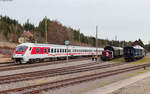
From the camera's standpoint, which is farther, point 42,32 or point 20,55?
point 42,32

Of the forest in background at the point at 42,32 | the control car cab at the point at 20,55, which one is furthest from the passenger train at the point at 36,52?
the forest in background at the point at 42,32

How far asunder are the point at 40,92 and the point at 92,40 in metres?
98.9

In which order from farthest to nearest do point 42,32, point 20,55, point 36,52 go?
point 42,32 → point 36,52 → point 20,55

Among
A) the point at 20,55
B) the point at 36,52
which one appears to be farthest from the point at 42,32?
the point at 20,55

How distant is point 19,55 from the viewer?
22312 mm

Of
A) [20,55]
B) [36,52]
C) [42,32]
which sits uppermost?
[42,32]

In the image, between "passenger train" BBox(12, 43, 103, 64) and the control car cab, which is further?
"passenger train" BBox(12, 43, 103, 64)

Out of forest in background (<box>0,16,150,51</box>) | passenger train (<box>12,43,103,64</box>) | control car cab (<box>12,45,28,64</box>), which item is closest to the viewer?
control car cab (<box>12,45,28,64</box>)

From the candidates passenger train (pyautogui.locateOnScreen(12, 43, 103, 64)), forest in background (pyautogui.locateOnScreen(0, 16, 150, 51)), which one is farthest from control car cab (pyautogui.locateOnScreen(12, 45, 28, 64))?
forest in background (pyautogui.locateOnScreen(0, 16, 150, 51))

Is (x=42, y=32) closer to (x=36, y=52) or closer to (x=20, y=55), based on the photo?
Result: (x=36, y=52)

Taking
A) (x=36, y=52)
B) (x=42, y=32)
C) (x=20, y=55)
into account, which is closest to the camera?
(x=20, y=55)

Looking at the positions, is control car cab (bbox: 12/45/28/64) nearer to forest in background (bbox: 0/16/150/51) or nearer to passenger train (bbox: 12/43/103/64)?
passenger train (bbox: 12/43/103/64)

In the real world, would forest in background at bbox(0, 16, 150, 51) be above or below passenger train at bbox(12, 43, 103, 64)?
above

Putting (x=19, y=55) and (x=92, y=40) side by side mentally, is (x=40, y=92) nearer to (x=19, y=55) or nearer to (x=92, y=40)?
(x=19, y=55)
